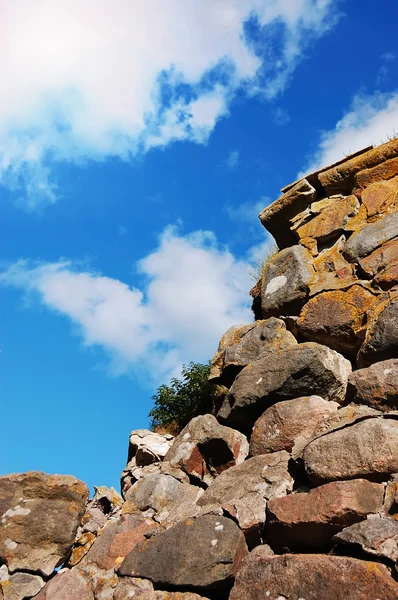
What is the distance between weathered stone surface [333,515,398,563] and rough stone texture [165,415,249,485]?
2.58m

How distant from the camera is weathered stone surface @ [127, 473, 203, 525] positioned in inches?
244

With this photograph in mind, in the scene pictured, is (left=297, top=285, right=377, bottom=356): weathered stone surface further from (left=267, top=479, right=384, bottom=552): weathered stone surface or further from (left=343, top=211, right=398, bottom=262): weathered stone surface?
(left=267, top=479, right=384, bottom=552): weathered stone surface

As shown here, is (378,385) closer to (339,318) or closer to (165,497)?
(339,318)

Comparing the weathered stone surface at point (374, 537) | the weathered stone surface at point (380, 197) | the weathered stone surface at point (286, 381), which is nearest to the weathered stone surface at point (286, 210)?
the weathered stone surface at point (380, 197)

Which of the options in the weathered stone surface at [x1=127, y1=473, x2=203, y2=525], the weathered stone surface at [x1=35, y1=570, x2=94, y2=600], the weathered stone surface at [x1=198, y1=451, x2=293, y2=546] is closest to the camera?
the weathered stone surface at [x1=198, y1=451, x2=293, y2=546]

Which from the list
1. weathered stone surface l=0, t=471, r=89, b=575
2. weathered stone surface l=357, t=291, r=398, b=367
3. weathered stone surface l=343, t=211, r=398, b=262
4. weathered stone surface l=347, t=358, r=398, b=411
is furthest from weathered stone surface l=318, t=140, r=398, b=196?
weathered stone surface l=0, t=471, r=89, b=575

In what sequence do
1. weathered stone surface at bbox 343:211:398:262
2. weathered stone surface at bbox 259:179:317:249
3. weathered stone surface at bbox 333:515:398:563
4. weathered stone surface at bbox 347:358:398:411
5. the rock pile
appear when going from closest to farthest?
weathered stone surface at bbox 333:515:398:563 → the rock pile → weathered stone surface at bbox 347:358:398:411 → weathered stone surface at bbox 343:211:398:262 → weathered stone surface at bbox 259:179:317:249

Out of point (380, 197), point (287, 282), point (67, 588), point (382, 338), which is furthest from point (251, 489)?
point (380, 197)

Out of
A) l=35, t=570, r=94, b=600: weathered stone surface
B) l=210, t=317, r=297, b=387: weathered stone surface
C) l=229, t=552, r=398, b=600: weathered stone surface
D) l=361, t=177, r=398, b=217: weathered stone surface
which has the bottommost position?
l=229, t=552, r=398, b=600: weathered stone surface

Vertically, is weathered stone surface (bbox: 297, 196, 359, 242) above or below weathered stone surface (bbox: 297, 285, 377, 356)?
above

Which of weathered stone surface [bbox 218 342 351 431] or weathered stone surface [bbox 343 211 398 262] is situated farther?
weathered stone surface [bbox 343 211 398 262]

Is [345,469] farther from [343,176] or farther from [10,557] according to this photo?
[343,176]

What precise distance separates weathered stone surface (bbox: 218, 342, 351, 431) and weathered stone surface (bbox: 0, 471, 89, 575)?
7.93 feet

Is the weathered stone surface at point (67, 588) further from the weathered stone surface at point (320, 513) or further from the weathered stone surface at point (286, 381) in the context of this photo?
the weathered stone surface at point (286, 381)
